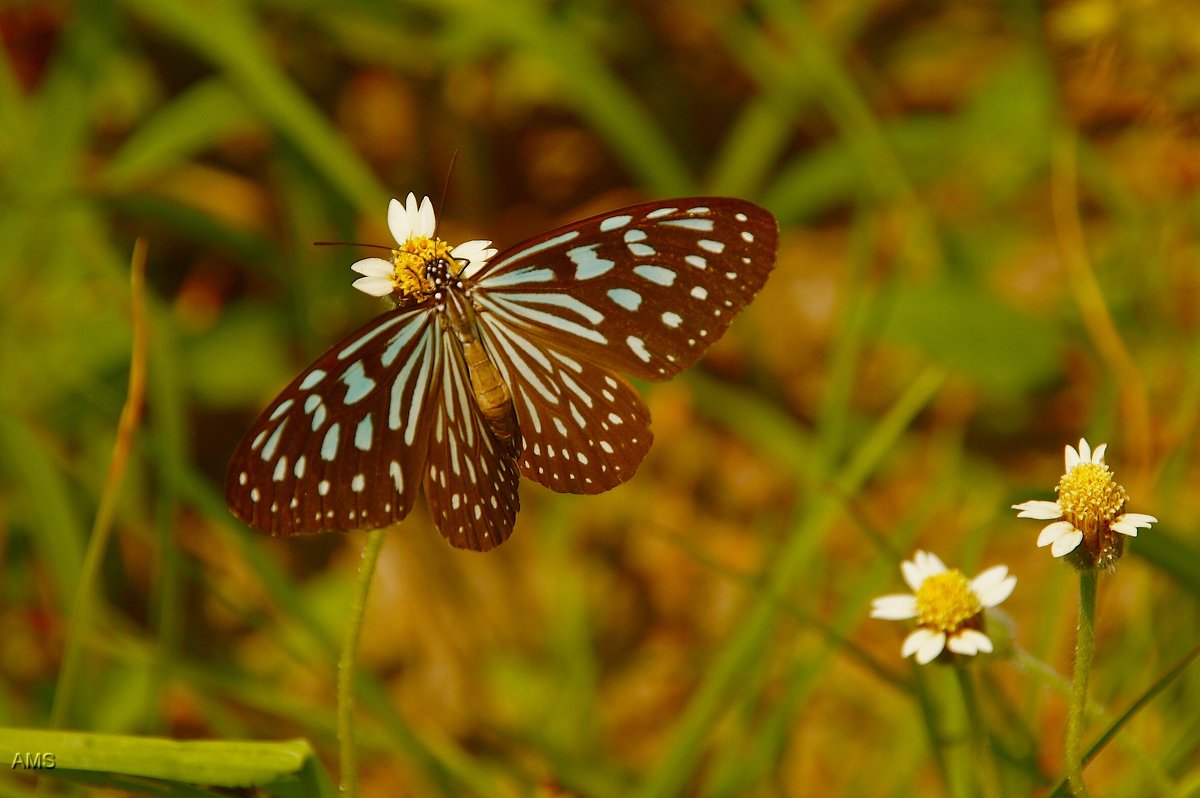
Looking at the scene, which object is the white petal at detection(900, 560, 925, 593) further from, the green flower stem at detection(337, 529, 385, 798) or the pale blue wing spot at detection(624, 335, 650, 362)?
the green flower stem at detection(337, 529, 385, 798)

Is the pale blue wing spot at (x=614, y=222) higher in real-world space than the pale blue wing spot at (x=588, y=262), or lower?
higher

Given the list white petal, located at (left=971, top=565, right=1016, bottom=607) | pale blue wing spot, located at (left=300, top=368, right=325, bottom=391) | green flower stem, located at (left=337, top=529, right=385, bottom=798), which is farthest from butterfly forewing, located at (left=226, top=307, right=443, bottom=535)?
white petal, located at (left=971, top=565, right=1016, bottom=607)

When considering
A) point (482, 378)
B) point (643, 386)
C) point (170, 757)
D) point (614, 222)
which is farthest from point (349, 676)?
point (643, 386)

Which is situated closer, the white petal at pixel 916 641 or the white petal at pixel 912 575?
the white petal at pixel 916 641

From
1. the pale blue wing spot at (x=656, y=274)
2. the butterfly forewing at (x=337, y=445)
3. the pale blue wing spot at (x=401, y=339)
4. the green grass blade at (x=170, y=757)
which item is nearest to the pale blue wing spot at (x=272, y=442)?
the butterfly forewing at (x=337, y=445)

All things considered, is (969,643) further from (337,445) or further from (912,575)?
(337,445)

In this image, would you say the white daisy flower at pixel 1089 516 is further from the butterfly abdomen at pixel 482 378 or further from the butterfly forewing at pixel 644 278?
the butterfly abdomen at pixel 482 378

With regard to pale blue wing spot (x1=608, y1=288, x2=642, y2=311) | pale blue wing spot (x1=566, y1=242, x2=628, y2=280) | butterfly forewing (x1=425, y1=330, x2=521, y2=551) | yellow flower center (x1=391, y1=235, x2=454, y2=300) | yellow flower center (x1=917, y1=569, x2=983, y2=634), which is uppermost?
pale blue wing spot (x1=566, y1=242, x2=628, y2=280)
